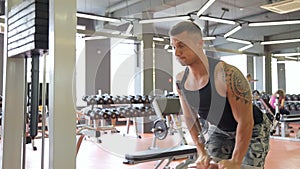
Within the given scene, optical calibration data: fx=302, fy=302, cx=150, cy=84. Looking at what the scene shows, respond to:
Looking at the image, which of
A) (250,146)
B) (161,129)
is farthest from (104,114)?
(250,146)

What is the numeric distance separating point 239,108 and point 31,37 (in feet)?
3.24

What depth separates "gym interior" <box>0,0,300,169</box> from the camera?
1.19 m

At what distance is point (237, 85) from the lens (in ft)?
3.98

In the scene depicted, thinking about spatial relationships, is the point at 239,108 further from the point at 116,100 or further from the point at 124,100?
the point at 124,100

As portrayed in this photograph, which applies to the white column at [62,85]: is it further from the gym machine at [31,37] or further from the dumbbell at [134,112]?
the dumbbell at [134,112]

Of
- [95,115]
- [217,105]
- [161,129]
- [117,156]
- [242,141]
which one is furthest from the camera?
[95,115]

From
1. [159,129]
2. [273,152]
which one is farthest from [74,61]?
[273,152]

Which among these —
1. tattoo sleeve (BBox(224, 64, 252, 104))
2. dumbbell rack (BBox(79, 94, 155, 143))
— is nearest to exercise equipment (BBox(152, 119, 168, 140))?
dumbbell rack (BBox(79, 94, 155, 143))

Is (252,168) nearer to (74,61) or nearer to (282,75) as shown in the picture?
(74,61)

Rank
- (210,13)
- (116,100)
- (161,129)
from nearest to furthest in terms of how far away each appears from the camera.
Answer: (161,129) < (116,100) < (210,13)

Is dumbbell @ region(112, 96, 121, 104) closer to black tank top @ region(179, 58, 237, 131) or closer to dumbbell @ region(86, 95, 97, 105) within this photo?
dumbbell @ region(86, 95, 97, 105)

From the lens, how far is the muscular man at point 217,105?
1.18m

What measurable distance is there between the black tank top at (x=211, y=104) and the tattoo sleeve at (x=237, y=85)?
0.21ft

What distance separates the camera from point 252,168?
1.39 m
